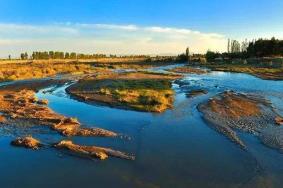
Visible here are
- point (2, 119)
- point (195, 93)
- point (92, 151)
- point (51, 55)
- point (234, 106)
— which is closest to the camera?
point (92, 151)

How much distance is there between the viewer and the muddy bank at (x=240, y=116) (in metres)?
23.5

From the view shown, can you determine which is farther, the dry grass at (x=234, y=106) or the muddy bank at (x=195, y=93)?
the muddy bank at (x=195, y=93)

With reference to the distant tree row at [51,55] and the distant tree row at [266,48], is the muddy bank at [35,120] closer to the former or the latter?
the distant tree row at [266,48]

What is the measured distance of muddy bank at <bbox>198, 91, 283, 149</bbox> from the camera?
2350 centimetres

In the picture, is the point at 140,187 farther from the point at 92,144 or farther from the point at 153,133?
the point at 153,133

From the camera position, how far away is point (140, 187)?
49.0 feet

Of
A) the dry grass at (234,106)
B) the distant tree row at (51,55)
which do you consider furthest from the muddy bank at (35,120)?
the distant tree row at (51,55)

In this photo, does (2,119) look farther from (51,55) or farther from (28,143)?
(51,55)

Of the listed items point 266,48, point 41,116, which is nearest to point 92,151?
point 41,116

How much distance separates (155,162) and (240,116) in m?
12.6

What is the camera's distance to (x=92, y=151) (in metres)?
19.1

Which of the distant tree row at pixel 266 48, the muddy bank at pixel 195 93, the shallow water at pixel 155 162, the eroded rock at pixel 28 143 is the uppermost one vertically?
the distant tree row at pixel 266 48

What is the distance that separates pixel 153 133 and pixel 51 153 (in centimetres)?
685

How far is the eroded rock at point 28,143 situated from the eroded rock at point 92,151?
1.23 meters
